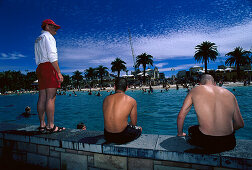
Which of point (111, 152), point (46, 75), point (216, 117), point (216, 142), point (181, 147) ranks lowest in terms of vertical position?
point (111, 152)

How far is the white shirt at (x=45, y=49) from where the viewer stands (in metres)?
2.80

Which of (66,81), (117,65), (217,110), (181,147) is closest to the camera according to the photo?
(217,110)

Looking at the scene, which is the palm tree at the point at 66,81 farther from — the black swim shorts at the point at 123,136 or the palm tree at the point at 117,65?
the black swim shorts at the point at 123,136

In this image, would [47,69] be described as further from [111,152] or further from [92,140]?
[111,152]

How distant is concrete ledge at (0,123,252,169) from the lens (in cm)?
181

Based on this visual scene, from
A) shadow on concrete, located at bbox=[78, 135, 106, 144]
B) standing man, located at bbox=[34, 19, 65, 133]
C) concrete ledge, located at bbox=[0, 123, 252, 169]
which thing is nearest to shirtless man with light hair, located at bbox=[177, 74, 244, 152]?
concrete ledge, located at bbox=[0, 123, 252, 169]

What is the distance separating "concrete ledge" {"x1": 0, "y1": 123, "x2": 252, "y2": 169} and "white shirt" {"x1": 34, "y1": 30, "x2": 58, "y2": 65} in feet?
5.14

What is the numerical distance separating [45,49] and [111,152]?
2.38 m

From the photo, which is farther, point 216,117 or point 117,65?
point 117,65

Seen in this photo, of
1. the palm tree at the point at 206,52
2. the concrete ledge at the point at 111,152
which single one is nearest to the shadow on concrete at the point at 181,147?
the concrete ledge at the point at 111,152

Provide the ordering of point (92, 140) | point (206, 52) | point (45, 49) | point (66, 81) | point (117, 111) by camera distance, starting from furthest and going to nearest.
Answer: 1. point (66, 81)
2. point (206, 52)
3. point (45, 49)
4. point (92, 140)
5. point (117, 111)

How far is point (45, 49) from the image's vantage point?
2.84 meters

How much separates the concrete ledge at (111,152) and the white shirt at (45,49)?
61.7 inches

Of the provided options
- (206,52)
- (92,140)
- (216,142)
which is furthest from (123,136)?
(206,52)
